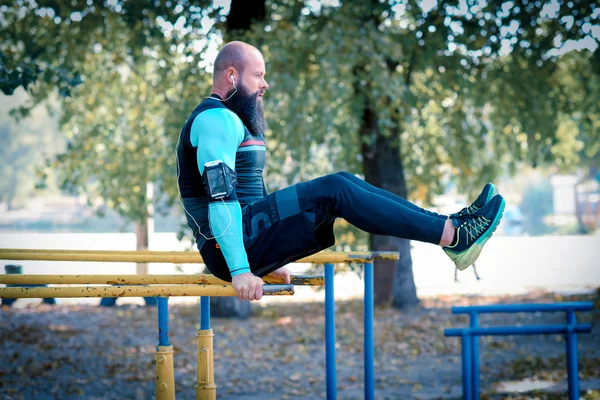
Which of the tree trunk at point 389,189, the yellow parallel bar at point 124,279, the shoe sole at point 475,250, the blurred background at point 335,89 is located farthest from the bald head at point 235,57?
the tree trunk at point 389,189

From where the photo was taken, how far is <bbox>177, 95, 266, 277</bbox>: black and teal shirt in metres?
3.03

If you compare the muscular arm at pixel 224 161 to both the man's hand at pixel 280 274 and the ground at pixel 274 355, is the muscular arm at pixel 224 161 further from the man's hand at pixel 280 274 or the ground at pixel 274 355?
the ground at pixel 274 355

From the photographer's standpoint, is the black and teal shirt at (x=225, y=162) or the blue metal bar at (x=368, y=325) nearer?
the black and teal shirt at (x=225, y=162)

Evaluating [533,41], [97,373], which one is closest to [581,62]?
[533,41]

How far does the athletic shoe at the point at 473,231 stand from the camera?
311 cm

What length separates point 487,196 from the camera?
327 cm

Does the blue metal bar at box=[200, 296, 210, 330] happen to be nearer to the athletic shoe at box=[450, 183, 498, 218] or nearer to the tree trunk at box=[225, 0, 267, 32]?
the athletic shoe at box=[450, 183, 498, 218]

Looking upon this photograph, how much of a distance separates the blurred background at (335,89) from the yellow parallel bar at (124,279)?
3406 mm

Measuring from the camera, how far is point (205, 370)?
3467 millimetres

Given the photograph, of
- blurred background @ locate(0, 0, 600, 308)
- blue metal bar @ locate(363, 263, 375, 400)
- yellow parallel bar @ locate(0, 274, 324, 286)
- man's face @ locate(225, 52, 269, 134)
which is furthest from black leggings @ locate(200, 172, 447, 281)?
blurred background @ locate(0, 0, 600, 308)

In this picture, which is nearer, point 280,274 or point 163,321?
point 163,321

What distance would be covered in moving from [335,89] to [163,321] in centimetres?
562

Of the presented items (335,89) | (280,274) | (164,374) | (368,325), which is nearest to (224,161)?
(280,274)

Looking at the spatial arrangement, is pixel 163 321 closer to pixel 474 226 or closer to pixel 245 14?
pixel 474 226
